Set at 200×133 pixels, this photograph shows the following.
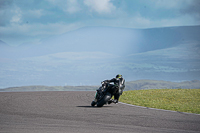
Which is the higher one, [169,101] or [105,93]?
[105,93]

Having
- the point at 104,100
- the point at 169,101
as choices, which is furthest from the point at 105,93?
the point at 169,101

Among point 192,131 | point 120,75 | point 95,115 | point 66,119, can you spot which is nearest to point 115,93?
point 120,75

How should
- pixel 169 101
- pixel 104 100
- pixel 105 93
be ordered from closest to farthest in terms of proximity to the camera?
1. pixel 104 100
2. pixel 105 93
3. pixel 169 101

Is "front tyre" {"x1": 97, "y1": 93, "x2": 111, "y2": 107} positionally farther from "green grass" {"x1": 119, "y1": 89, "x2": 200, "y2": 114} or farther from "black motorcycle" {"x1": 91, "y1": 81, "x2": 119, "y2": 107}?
"green grass" {"x1": 119, "y1": 89, "x2": 200, "y2": 114}

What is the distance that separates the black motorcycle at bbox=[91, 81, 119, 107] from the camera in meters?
16.1

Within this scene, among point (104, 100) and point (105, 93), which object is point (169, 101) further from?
point (104, 100)

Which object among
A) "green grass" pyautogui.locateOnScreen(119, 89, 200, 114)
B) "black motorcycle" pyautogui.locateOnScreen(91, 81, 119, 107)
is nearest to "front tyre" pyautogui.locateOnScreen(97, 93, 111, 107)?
"black motorcycle" pyautogui.locateOnScreen(91, 81, 119, 107)

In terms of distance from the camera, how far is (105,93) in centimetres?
1645

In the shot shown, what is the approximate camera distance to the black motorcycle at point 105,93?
52.7 feet

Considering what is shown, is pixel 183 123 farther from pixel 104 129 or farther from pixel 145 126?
pixel 104 129

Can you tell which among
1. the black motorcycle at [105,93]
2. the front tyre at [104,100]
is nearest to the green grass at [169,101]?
the black motorcycle at [105,93]

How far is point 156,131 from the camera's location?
9242mm

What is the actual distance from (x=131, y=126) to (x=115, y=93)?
21.8 ft

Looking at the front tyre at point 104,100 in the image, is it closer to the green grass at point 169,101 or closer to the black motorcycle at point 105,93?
the black motorcycle at point 105,93
